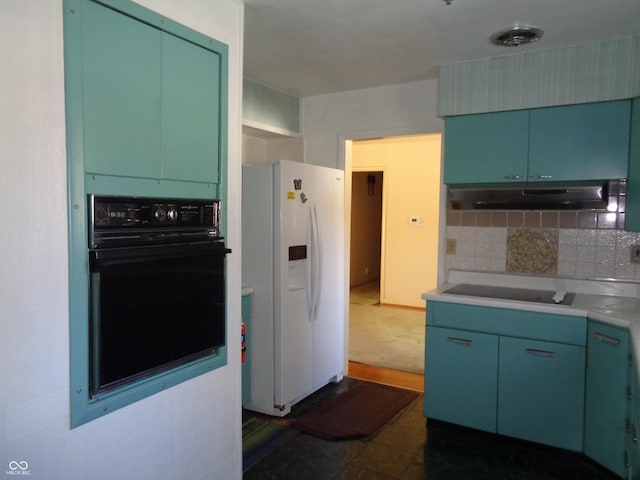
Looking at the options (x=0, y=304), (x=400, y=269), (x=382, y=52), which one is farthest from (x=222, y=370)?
(x=400, y=269)

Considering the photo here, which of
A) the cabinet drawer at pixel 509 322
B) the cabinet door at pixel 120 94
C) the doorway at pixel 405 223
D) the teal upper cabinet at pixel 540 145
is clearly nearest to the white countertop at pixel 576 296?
the cabinet drawer at pixel 509 322

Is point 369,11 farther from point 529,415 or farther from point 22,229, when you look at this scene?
point 529,415

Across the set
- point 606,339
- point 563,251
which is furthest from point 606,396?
point 563,251

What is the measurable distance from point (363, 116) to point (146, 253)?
8.03 feet

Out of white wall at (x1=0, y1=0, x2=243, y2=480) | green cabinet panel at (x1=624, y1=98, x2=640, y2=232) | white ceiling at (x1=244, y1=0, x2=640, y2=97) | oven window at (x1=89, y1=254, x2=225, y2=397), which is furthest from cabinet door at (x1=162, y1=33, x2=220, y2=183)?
green cabinet panel at (x1=624, y1=98, x2=640, y2=232)

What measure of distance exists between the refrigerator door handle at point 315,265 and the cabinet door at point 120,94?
64.7 inches

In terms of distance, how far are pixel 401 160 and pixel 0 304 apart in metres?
5.77

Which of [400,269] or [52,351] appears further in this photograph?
[400,269]

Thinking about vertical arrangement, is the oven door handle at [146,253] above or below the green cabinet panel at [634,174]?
below

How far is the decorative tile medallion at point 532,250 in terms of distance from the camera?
3.09m

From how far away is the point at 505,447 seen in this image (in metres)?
2.74

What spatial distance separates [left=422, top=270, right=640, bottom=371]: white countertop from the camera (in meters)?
2.41

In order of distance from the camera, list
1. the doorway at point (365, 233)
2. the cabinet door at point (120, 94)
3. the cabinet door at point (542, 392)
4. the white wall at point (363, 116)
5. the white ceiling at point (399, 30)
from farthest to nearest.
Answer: the doorway at point (365, 233), the white wall at point (363, 116), the cabinet door at point (542, 392), the white ceiling at point (399, 30), the cabinet door at point (120, 94)

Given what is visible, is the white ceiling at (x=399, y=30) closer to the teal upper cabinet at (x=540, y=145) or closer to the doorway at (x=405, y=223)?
the teal upper cabinet at (x=540, y=145)
